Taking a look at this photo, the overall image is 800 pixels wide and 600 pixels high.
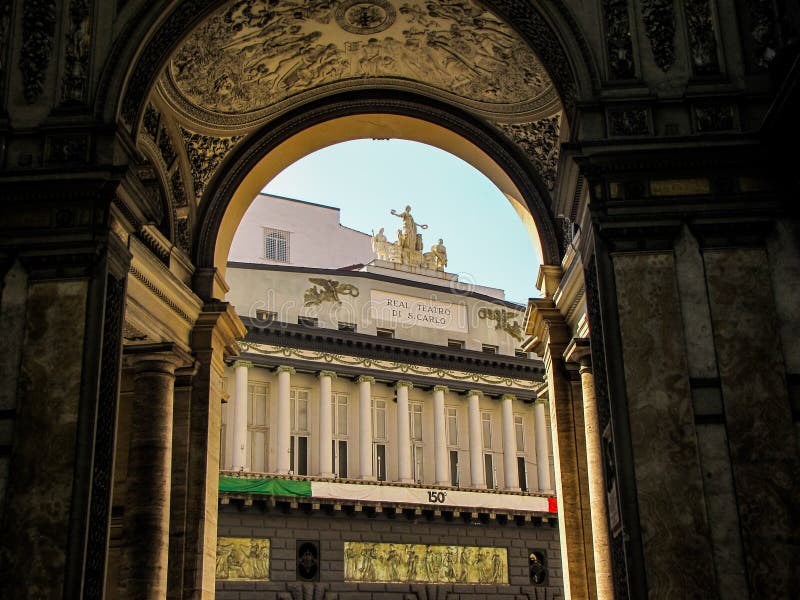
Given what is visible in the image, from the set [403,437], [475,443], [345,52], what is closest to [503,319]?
[475,443]

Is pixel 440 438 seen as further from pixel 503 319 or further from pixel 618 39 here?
pixel 618 39

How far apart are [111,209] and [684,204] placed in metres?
7.58

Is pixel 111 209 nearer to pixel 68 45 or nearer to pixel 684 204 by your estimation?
pixel 68 45

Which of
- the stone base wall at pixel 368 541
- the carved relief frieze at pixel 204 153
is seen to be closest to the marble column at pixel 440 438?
the stone base wall at pixel 368 541

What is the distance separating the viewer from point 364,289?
A: 167 ft

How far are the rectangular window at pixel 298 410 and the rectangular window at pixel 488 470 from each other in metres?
9.19

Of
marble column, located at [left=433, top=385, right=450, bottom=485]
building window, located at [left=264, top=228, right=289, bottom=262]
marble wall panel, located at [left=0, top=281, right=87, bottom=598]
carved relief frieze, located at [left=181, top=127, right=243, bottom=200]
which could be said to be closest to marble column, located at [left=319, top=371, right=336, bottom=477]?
marble column, located at [left=433, top=385, right=450, bottom=485]

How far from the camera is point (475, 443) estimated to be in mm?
50719

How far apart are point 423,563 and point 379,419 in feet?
22.0

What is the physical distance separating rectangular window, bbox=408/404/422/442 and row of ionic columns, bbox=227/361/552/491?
0.65 m

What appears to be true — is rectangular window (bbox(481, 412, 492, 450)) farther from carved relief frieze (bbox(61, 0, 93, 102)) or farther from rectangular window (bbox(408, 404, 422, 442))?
carved relief frieze (bbox(61, 0, 93, 102))

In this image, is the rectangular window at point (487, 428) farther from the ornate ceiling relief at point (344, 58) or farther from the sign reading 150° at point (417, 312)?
the ornate ceiling relief at point (344, 58)

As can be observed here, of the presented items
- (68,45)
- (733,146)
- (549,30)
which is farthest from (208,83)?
(733,146)

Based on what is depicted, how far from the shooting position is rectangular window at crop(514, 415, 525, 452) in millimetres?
52469
